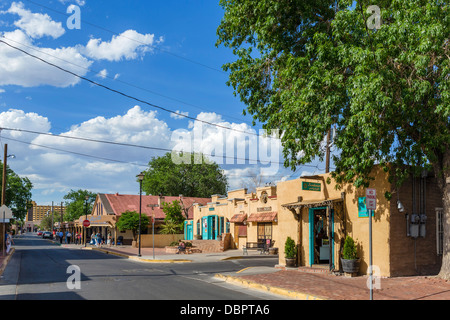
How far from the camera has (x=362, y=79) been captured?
12.2 meters

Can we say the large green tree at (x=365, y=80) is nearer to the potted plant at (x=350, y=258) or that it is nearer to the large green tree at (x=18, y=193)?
the potted plant at (x=350, y=258)

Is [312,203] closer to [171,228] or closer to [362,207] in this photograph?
[362,207]

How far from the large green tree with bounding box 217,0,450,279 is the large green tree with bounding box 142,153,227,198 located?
2024 inches

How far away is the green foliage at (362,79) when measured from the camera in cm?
Answer: 1219

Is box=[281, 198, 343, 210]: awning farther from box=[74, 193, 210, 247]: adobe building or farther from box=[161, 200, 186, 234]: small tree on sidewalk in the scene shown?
box=[74, 193, 210, 247]: adobe building

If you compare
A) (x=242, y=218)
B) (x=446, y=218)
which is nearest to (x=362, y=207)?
(x=446, y=218)

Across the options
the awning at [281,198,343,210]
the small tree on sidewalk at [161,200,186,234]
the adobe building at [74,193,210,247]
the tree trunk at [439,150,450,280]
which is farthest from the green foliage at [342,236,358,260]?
the adobe building at [74,193,210,247]

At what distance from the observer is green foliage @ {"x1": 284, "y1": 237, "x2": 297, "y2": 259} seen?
1864 centimetres

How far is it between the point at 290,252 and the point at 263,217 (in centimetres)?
1233

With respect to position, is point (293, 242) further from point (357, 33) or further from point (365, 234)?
point (357, 33)

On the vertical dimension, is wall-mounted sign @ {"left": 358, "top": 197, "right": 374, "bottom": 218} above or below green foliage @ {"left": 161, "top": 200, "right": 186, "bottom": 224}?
above

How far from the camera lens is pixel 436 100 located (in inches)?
486
